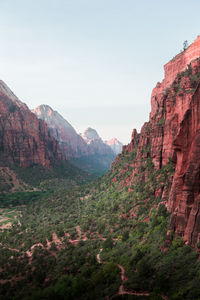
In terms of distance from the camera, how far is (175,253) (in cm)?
2044

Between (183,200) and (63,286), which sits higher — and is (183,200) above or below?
above

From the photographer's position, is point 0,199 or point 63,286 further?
point 0,199

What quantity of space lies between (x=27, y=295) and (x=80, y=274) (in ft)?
18.2

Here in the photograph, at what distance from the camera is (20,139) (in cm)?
12631

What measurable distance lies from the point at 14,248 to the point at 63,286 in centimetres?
1903

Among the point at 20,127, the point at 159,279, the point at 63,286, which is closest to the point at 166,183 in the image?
the point at 159,279

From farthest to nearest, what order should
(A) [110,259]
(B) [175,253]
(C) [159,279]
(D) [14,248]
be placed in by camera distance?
1. (D) [14,248]
2. (A) [110,259]
3. (B) [175,253]
4. (C) [159,279]

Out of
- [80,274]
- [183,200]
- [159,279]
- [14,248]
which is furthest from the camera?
[14,248]

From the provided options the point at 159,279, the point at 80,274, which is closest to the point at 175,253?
the point at 159,279

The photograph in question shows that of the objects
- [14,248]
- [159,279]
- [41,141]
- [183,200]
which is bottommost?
[14,248]

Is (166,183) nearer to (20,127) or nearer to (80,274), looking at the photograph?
(80,274)

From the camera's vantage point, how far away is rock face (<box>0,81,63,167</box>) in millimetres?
119875

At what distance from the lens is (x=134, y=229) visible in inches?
1273

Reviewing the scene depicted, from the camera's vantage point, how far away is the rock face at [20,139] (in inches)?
4719
